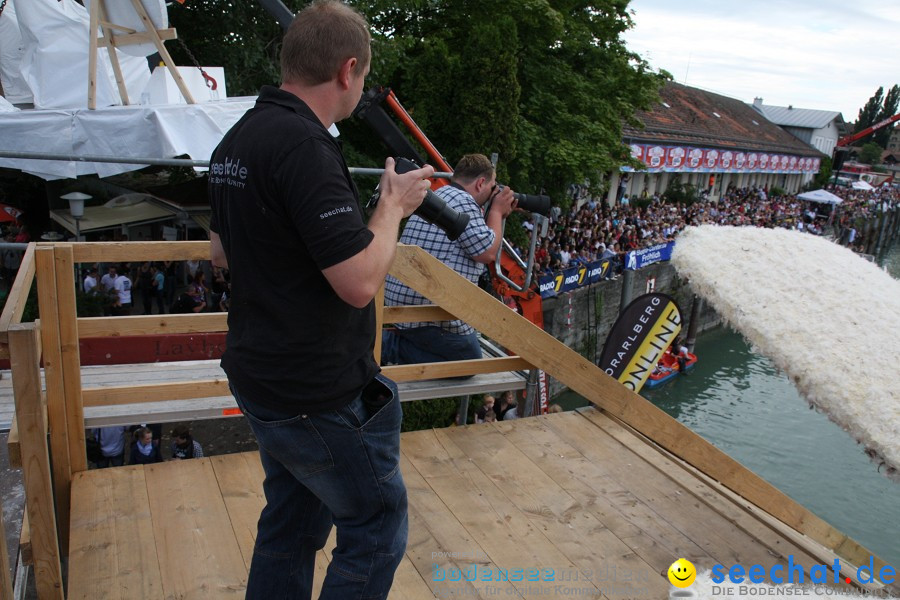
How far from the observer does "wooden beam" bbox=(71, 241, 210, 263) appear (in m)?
2.76

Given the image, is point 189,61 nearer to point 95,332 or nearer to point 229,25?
point 229,25

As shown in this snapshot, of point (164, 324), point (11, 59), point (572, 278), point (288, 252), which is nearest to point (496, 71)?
point (572, 278)

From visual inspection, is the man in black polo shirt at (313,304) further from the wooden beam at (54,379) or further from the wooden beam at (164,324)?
the wooden beam at (164,324)

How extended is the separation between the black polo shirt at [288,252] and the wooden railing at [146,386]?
73 cm

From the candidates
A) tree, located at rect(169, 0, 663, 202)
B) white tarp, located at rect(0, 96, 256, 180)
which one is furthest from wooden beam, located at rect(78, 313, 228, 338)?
tree, located at rect(169, 0, 663, 202)

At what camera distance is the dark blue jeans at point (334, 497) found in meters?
1.70

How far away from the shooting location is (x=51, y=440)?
2.79m

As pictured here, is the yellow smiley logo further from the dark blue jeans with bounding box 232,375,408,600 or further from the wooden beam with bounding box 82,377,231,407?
the wooden beam with bounding box 82,377,231,407

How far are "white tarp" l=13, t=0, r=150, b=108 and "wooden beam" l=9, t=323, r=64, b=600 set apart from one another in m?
5.97

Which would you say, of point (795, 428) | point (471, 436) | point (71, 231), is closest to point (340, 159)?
point (471, 436)

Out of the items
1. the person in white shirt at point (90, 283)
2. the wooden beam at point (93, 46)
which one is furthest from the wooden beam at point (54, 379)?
the person in white shirt at point (90, 283)

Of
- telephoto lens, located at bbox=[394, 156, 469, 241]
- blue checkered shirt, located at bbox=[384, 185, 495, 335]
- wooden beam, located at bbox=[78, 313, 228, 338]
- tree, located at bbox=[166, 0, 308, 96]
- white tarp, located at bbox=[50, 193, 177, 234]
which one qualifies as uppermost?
tree, located at bbox=[166, 0, 308, 96]

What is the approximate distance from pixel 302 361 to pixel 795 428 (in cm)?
1969

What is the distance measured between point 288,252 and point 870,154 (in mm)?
98855
